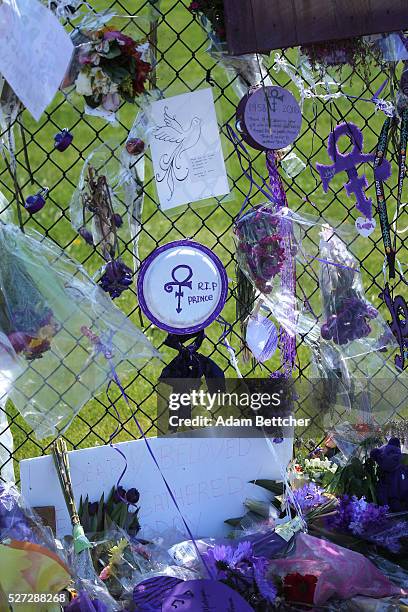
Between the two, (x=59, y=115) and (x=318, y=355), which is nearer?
(x=318, y=355)

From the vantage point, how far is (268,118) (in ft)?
8.61

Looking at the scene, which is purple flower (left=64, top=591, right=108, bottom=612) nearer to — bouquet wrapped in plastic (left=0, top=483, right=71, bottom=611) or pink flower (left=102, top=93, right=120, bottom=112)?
bouquet wrapped in plastic (left=0, top=483, right=71, bottom=611)

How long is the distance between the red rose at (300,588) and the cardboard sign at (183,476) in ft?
1.24

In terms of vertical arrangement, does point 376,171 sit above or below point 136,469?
above

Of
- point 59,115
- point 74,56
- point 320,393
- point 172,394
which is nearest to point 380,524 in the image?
point 320,393

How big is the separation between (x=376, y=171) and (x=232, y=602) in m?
1.28

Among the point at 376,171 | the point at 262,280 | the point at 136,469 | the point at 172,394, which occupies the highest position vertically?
the point at 376,171

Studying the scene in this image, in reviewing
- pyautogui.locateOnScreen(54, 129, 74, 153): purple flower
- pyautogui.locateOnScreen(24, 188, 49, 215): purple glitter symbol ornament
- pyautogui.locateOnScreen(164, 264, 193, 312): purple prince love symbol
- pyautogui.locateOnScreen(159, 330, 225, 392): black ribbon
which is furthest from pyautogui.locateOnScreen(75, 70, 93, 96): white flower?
pyautogui.locateOnScreen(159, 330, 225, 392): black ribbon

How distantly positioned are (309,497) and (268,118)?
1.08 m

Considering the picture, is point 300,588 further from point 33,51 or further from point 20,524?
point 33,51

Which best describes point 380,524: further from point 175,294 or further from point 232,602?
point 175,294

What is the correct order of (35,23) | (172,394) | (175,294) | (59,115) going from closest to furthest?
(35,23) < (175,294) < (172,394) < (59,115)

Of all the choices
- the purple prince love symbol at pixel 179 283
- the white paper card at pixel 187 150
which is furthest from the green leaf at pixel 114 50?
the purple prince love symbol at pixel 179 283

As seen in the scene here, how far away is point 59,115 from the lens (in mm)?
6320
